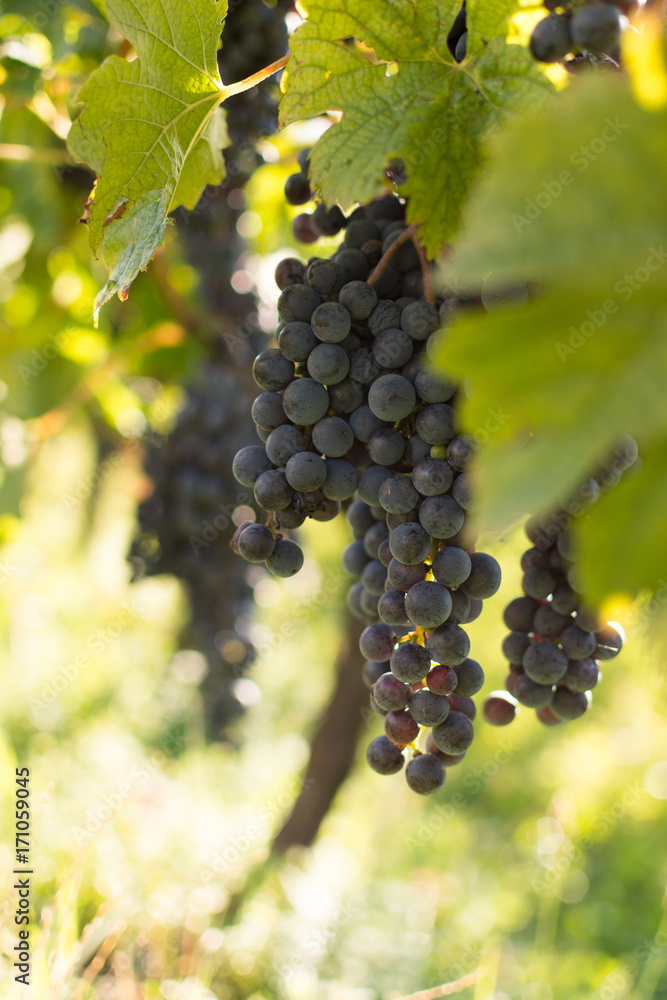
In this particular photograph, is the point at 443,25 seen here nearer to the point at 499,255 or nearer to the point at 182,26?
the point at 182,26

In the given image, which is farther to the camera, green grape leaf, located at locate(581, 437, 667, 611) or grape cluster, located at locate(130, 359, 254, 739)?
grape cluster, located at locate(130, 359, 254, 739)

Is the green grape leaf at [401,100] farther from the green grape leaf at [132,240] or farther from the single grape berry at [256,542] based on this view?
the single grape berry at [256,542]

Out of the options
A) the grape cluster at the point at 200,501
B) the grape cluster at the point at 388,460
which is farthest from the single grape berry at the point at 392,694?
the grape cluster at the point at 200,501

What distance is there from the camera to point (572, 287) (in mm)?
286

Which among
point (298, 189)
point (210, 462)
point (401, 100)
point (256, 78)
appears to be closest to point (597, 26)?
point (401, 100)

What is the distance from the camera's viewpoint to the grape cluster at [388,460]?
22.6 inches

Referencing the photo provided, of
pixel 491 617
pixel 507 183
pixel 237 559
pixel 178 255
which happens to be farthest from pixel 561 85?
pixel 491 617

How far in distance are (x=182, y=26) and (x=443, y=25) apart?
0.25 m

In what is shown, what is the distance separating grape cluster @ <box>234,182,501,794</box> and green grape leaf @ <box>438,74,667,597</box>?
272 mm

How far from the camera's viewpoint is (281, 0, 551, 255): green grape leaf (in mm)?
536

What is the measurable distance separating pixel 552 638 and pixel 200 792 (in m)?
3.23

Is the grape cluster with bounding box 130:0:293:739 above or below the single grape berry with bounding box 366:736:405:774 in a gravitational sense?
below

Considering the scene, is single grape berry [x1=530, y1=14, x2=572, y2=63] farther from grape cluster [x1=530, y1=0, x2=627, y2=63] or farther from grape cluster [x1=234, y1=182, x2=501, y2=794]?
grape cluster [x1=234, y1=182, x2=501, y2=794]

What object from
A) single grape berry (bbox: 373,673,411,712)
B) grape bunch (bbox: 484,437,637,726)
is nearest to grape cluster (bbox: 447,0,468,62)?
grape bunch (bbox: 484,437,637,726)
